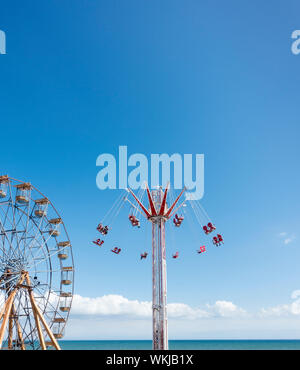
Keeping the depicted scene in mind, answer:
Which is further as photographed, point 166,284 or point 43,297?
point 43,297

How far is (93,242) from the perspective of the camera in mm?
33125

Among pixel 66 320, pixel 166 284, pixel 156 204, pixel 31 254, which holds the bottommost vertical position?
pixel 66 320

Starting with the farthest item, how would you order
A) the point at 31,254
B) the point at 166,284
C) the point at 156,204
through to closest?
the point at 31,254 < the point at 156,204 < the point at 166,284

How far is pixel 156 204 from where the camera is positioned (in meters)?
32.2
